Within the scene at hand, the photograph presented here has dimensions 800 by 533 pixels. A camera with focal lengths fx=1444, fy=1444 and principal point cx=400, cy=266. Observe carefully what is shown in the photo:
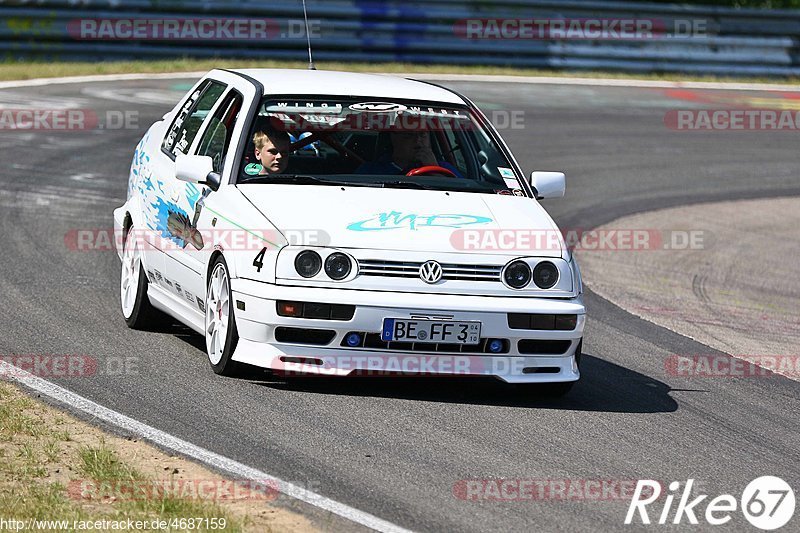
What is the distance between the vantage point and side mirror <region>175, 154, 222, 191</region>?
25.6 feet

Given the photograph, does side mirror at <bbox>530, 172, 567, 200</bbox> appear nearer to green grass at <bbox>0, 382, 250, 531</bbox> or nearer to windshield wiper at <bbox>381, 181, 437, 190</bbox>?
windshield wiper at <bbox>381, 181, 437, 190</bbox>

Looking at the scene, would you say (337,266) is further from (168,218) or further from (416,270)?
(168,218)

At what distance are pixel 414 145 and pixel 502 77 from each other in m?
17.0

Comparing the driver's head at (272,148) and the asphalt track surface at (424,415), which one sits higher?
the driver's head at (272,148)

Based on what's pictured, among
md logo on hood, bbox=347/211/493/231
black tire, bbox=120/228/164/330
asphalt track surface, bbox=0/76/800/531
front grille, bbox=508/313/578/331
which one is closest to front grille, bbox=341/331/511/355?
front grille, bbox=508/313/578/331

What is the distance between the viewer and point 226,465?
19.5 feet

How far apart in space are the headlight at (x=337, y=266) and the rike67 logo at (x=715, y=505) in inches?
73.2

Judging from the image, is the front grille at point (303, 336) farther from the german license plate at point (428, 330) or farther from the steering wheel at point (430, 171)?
the steering wheel at point (430, 171)

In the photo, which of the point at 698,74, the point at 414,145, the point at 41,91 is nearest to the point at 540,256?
the point at 414,145

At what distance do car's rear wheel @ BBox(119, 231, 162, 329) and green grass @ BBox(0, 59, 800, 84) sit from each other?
1313 cm

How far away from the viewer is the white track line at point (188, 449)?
5.37 m

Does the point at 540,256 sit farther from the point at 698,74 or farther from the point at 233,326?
the point at 698,74

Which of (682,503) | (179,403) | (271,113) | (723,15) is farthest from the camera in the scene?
(723,15)

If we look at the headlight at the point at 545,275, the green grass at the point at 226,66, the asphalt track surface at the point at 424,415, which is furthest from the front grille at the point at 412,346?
the green grass at the point at 226,66
